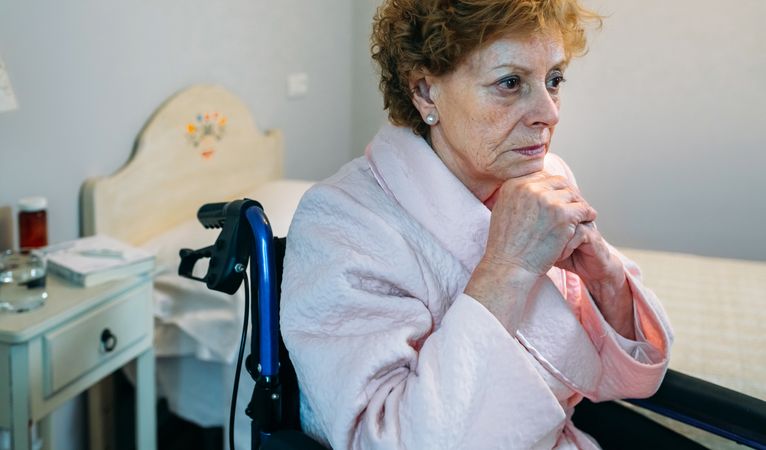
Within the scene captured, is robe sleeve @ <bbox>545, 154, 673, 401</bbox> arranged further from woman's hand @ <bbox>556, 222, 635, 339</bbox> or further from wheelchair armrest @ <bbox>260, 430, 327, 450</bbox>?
wheelchair armrest @ <bbox>260, 430, 327, 450</bbox>

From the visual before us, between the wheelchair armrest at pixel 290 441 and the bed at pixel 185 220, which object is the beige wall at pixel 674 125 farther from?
the wheelchair armrest at pixel 290 441

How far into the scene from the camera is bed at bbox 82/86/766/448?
1.69 m

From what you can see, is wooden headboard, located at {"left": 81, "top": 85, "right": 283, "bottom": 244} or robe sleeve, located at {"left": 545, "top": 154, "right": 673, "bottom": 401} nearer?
robe sleeve, located at {"left": 545, "top": 154, "right": 673, "bottom": 401}

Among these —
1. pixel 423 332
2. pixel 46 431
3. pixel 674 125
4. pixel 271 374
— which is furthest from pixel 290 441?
pixel 674 125

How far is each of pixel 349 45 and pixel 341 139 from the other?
1.28 ft

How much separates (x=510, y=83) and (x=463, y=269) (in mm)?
275

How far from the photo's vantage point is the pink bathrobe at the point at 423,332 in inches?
35.1

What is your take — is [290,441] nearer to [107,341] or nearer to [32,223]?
[107,341]

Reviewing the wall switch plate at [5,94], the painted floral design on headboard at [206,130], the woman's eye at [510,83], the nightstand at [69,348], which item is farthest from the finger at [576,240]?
the painted floral design on headboard at [206,130]

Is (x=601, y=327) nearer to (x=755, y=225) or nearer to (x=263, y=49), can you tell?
(x=263, y=49)

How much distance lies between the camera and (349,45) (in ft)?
10.2

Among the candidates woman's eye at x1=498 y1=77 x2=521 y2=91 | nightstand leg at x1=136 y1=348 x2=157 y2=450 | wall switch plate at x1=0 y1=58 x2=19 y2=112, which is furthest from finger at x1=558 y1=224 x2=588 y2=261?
wall switch plate at x1=0 y1=58 x2=19 y2=112

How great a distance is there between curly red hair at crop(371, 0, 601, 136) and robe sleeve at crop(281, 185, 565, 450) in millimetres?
241

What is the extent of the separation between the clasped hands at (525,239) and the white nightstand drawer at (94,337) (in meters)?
0.83
